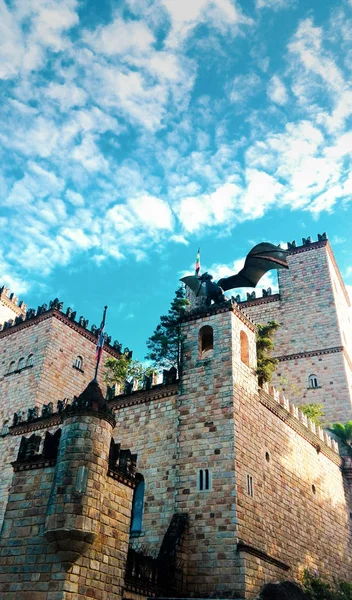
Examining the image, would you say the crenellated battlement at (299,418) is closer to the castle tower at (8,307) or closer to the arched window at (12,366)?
the arched window at (12,366)

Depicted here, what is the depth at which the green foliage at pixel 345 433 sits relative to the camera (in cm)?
2661

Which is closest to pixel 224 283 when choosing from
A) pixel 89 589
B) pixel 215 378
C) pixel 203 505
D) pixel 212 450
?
pixel 215 378

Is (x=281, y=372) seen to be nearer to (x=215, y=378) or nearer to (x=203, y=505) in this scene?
(x=215, y=378)

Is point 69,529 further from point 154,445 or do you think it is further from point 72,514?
point 154,445

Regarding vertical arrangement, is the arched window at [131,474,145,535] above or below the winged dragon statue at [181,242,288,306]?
below

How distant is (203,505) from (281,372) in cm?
1629

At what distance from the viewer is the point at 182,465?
17.3 metres

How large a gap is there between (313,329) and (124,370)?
11.4 metres

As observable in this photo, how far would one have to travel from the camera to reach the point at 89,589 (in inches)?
440

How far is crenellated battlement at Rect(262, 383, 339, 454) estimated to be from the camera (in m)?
20.8

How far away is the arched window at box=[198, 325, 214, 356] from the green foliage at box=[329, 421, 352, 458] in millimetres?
10062

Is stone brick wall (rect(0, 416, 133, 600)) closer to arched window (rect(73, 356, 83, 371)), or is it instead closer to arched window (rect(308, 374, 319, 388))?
arched window (rect(73, 356, 83, 371))

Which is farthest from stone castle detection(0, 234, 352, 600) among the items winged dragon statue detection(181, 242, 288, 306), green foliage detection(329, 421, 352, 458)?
winged dragon statue detection(181, 242, 288, 306)

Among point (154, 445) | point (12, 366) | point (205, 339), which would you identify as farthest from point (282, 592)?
point (12, 366)
